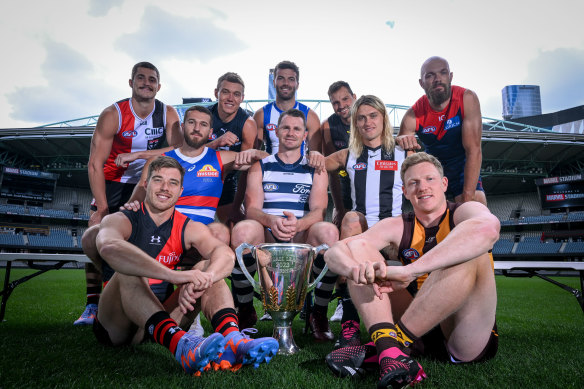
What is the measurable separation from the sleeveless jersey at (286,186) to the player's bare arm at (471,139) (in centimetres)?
148

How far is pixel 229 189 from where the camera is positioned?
170 inches

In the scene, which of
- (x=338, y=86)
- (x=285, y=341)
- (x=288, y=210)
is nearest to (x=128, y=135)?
(x=288, y=210)

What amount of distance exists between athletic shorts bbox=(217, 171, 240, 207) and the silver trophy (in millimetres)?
1846

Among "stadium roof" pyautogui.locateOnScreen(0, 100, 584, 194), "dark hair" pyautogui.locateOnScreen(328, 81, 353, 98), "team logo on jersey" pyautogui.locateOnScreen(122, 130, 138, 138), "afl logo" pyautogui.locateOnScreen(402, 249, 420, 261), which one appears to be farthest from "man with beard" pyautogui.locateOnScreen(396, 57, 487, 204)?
"stadium roof" pyautogui.locateOnScreen(0, 100, 584, 194)

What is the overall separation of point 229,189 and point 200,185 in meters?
0.98

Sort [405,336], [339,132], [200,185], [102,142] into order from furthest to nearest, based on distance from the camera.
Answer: [339,132] < [102,142] < [200,185] < [405,336]

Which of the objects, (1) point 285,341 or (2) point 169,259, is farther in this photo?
(2) point 169,259

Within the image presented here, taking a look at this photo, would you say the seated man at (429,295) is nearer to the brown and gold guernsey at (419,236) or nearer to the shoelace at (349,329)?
the brown and gold guernsey at (419,236)

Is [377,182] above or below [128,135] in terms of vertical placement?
below

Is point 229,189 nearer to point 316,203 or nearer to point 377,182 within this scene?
point 316,203

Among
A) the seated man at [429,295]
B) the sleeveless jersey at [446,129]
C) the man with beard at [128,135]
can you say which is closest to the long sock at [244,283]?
the seated man at [429,295]

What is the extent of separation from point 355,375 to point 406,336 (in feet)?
1.08

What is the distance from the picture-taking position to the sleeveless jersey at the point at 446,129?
3.87 meters

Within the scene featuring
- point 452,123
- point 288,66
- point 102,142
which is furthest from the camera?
point 288,66
